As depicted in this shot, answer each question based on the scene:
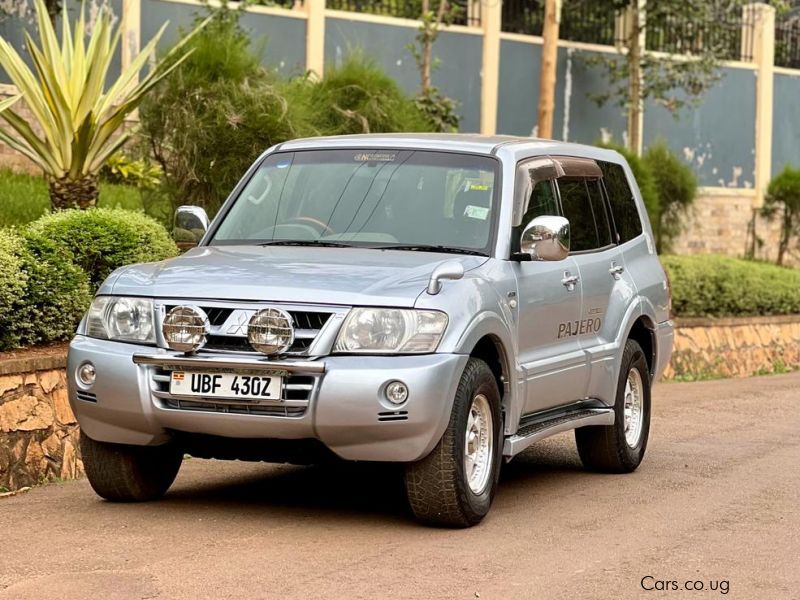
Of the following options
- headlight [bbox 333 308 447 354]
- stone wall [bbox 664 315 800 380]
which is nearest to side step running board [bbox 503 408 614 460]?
headlight [bbox 333 308 447 354]

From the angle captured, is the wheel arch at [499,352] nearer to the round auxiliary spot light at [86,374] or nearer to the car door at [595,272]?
the car door at [595,272]

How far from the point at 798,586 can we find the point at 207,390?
269 cm

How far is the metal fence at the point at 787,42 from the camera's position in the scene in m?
33.8

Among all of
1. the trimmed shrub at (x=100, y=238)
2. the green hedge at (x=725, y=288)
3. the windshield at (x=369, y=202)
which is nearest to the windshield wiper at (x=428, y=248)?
the windshield at (x=369, y=202)

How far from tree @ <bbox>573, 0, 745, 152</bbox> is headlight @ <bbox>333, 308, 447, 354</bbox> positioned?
21.4 meters

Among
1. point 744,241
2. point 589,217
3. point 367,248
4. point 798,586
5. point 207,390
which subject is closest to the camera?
point 798,586

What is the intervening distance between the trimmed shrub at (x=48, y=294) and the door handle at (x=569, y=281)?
3.25 meters

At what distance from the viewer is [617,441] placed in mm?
9680

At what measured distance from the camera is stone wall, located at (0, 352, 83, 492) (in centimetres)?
895

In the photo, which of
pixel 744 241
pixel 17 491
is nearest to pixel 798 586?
pixel 17 491

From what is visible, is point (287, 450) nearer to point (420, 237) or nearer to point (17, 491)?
point (420, 237)

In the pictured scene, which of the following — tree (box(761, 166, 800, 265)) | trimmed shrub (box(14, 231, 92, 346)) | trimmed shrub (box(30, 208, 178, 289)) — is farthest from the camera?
tree (box(761, 166, 800, 265))

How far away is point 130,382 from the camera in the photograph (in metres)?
7.32

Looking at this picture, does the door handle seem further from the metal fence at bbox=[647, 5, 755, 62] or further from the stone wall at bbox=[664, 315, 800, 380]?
the metal fence at bbox=[647, 5, 755, 62]
